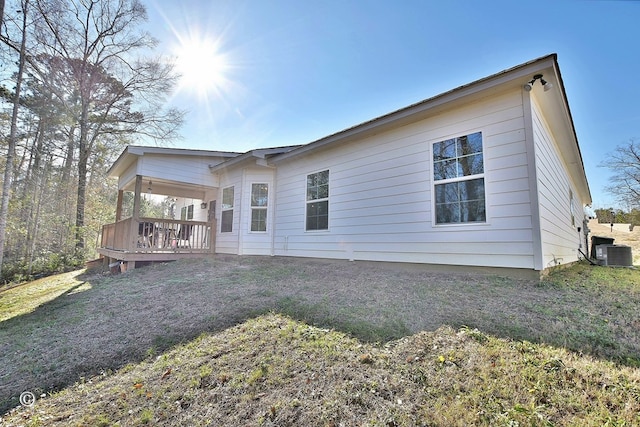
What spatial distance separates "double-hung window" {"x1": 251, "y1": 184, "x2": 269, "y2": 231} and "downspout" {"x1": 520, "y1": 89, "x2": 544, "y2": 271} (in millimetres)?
6487

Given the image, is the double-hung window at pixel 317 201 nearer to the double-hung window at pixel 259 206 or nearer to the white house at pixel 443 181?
the white house at pixel 443 181

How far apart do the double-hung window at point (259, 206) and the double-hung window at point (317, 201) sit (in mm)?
1725

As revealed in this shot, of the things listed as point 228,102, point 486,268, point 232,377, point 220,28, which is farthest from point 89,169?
point 486,268

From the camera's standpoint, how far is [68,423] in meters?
A: 1.95

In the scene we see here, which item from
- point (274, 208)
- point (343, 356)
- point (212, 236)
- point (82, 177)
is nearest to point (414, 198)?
point (343, 356)

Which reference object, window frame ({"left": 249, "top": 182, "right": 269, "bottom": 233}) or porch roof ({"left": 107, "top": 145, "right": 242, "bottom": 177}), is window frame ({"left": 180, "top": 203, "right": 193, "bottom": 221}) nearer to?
porch roof ({"left": 107, "top": 145, "right": 242, "bottom": 177})

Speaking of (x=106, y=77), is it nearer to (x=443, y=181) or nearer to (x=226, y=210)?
(x=226, y=210)

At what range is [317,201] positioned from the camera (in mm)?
7305

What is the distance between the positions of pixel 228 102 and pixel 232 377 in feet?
29.3

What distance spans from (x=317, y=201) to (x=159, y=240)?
4.77 metres

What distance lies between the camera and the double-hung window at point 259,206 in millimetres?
8586

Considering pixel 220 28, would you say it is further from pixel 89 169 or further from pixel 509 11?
pixel 89 169

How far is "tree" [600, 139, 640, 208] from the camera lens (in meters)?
17.8

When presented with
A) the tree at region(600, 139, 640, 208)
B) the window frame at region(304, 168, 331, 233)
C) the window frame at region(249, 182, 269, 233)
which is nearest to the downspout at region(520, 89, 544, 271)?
the window frame at region(304, 168, 331, 233)
